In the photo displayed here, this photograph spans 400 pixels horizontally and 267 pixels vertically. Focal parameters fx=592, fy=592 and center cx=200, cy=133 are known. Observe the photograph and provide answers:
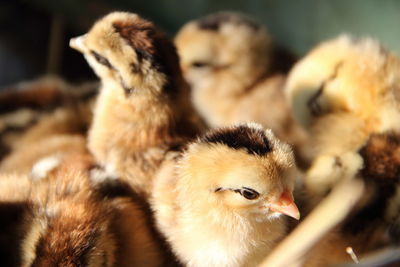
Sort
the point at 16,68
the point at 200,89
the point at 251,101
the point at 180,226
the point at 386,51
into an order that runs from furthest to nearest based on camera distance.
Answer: the point at 16,68 → the point at 200,89 → the point at 251,101 → the point at 386,51 → the point at 180,226

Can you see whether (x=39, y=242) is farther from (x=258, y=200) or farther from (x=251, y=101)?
(x=251, y=101)

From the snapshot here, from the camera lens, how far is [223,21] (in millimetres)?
2035

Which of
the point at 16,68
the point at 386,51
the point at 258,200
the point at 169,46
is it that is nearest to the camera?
the point at 258,200

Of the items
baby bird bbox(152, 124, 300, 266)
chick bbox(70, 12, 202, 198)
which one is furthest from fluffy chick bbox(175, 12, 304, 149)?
baby bird bbox(152, 124, 300, 266)

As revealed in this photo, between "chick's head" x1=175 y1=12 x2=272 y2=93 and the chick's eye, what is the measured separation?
0.95 m

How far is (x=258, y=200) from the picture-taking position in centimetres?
116

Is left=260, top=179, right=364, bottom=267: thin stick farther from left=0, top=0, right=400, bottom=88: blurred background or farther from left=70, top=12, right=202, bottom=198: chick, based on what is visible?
left=0, top=0, right=400, bottom=88: blurred background

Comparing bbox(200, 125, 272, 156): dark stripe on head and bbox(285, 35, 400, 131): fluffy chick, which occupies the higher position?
bbox(285, 35, 400, 131): fluffy chick

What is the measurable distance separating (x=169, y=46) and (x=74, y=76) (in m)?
1.47

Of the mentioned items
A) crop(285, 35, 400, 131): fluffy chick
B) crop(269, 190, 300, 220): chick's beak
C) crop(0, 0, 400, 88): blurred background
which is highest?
crop(0, 0, 400, 88): blurred background

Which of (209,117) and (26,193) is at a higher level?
(209,117)

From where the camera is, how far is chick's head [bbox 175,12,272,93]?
6.60ft

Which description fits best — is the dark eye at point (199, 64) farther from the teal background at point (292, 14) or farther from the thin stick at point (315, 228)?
the thin stick at point (315, 228)

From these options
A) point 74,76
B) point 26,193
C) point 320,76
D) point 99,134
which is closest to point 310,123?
point 320,76
